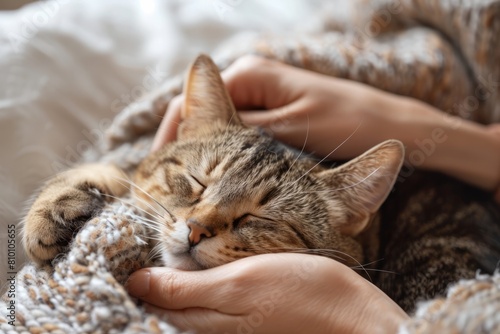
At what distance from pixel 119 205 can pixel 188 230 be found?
6.7 inches

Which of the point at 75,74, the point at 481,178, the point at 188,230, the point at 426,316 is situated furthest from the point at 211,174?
the point at 481,178

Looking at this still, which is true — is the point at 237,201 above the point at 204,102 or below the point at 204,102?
below

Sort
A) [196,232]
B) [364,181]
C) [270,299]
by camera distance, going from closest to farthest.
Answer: [270,299]
[196,232]
[364,181]

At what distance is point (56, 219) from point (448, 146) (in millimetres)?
1042

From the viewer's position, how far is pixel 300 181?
3.41 ft

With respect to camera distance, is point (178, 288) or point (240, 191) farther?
point (240, 191)

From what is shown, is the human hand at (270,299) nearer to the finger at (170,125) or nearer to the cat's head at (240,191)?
the cat's head at (240,191)

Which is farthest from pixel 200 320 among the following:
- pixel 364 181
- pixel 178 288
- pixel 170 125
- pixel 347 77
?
pixel 347 77

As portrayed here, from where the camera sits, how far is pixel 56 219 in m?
0.90

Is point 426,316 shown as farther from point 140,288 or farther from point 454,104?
point 454,104

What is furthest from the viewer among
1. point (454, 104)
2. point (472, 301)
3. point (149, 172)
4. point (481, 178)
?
point (454, 104)

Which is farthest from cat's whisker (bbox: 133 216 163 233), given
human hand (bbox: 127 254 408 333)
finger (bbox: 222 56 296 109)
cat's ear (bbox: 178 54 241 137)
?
finger (bbox: 222 56 296 109)

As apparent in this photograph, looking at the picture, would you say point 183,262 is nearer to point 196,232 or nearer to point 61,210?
point 196,232

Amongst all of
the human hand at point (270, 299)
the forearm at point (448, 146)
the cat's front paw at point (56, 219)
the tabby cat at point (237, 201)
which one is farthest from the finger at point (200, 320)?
the forearm at point (448, 146)
